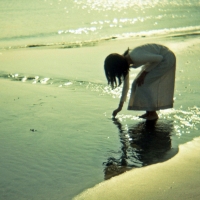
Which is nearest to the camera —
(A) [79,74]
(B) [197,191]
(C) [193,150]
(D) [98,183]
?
(B) [197,191]

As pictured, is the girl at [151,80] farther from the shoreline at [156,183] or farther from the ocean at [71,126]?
the shoreline at [156,183]

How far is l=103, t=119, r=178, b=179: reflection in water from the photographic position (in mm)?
5344

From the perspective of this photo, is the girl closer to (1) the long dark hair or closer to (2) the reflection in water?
(1) the long dark hair

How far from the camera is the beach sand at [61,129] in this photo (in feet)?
15.3

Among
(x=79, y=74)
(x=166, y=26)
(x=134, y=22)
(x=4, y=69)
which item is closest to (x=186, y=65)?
(x=79, y=74)

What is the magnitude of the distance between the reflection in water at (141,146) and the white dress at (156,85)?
27 cm

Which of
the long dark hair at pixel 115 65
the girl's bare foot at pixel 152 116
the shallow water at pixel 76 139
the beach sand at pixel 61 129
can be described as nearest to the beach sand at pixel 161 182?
the beach sand at pixel 61 129

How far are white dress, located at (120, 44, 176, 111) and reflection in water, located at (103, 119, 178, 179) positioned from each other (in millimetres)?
A: 267

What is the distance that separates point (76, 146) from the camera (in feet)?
19.7

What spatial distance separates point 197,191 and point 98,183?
3.20ft

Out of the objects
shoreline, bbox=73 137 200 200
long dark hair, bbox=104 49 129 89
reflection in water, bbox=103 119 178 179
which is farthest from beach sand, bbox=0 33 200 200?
long dark hair, bbox=104 49 129 89

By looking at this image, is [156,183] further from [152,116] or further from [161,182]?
[152,116]

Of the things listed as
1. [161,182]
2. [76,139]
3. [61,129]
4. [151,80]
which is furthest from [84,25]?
[161,182]

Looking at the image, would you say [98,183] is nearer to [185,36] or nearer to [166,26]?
[185,36]
